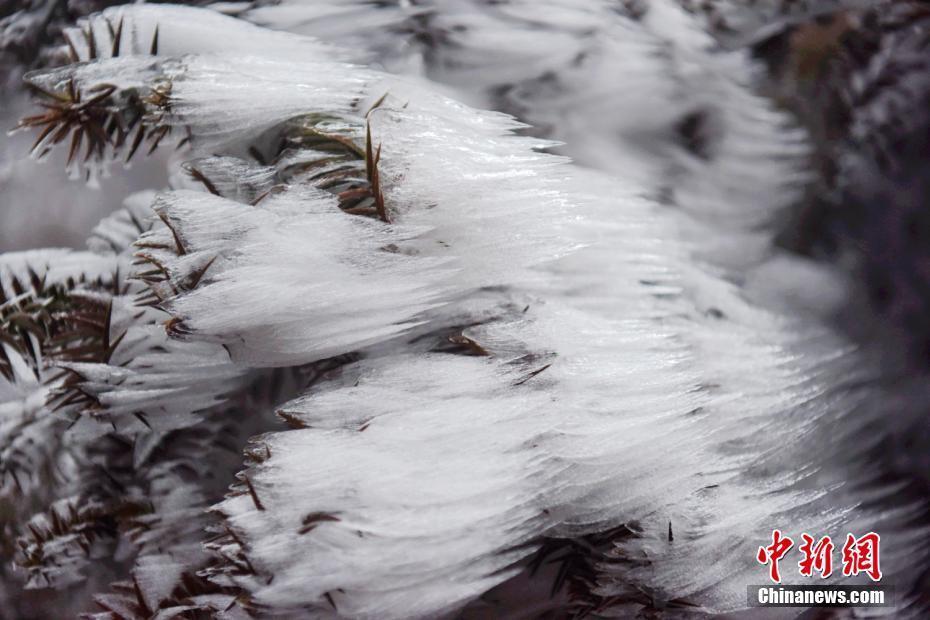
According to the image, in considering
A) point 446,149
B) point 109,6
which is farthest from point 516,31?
point 109,6

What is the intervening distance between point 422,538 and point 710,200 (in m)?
0.24

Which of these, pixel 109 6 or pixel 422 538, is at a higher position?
pixel 109 6

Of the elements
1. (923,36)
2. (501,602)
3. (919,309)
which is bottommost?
(501,602)

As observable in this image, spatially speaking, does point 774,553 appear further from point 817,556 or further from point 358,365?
point 358,365

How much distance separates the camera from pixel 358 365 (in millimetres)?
338

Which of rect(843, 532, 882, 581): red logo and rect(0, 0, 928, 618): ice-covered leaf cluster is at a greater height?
rect(0, 0, 928, 618): ice-covered leaf cluster

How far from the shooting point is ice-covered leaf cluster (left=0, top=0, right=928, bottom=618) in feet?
1.07

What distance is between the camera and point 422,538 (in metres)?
0.32

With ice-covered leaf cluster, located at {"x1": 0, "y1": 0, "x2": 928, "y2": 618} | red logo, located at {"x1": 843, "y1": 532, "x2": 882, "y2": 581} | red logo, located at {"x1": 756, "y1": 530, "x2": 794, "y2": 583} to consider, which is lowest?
red logo, located at {"x1": 843, "y1": 532, "x2": 882, "y2": 581}

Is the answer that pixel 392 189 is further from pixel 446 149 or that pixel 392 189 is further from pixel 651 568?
pixel 651 568

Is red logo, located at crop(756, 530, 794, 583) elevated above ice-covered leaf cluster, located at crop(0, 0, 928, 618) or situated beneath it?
situated beneath

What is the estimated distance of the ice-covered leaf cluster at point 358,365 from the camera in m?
0.33

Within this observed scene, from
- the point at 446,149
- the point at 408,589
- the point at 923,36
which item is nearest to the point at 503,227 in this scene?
the point at 446,149

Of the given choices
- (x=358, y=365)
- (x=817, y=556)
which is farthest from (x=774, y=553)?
(x=358, y=365)
